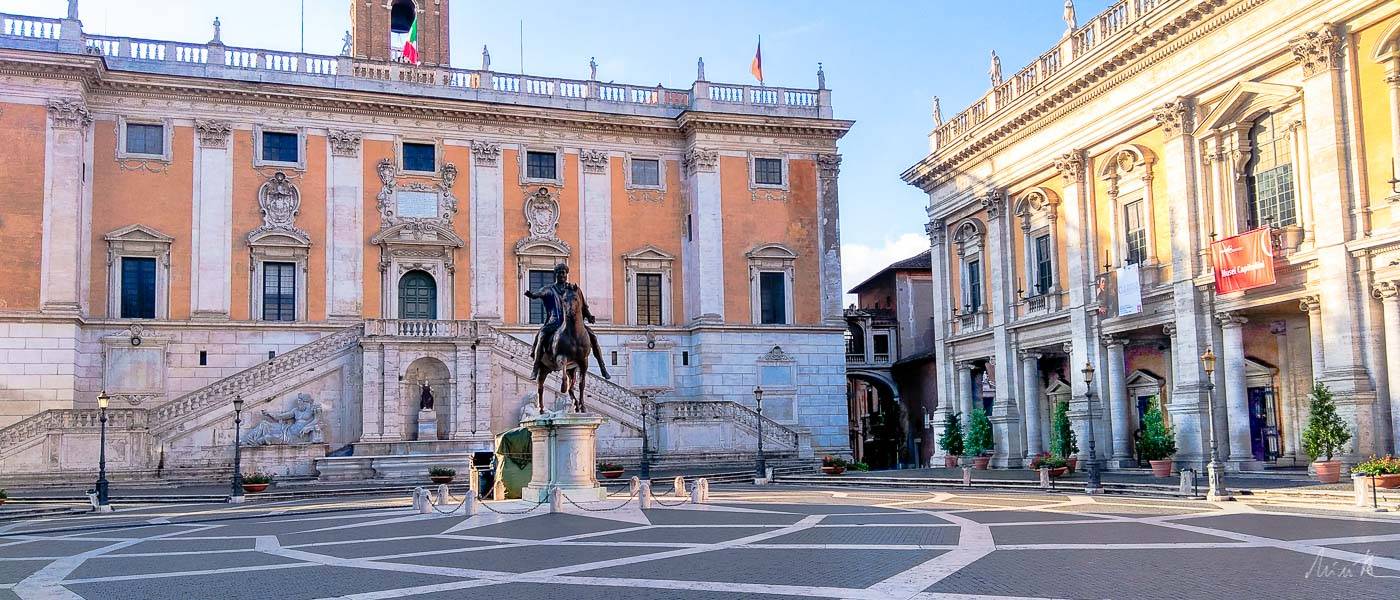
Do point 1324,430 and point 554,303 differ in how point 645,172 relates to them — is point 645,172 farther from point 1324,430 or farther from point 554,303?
point 1324,430

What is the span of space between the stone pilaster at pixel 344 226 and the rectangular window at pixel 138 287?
254 inches

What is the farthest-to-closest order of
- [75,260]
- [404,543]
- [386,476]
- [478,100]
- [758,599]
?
[478,100] < [75,260] < [386,476] < [404,543] < [758,599]

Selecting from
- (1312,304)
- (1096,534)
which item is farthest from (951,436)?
(1096,534)

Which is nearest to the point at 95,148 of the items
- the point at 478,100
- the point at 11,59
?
the point at 11,59

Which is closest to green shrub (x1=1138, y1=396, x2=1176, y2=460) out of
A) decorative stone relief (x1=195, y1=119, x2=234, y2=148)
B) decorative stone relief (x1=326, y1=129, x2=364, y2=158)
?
decorative stone relief (x1=326, y1=129, x2=364, y2=158)

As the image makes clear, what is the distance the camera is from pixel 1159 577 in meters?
12.9

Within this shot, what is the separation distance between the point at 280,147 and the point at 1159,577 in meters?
41.4

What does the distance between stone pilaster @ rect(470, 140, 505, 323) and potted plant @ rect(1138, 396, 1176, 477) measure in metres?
26.4

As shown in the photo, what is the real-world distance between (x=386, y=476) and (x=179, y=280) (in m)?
12.9

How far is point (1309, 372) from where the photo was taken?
31.3 m

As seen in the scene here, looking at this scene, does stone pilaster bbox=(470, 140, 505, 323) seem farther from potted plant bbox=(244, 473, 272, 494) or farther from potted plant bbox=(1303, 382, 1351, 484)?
potted plant bbox=(1303, 382, 1351, 484)

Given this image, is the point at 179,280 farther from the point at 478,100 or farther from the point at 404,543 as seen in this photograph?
the point at 404,543

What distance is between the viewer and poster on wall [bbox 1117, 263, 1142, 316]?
1332 inches

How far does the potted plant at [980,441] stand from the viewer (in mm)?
41688
